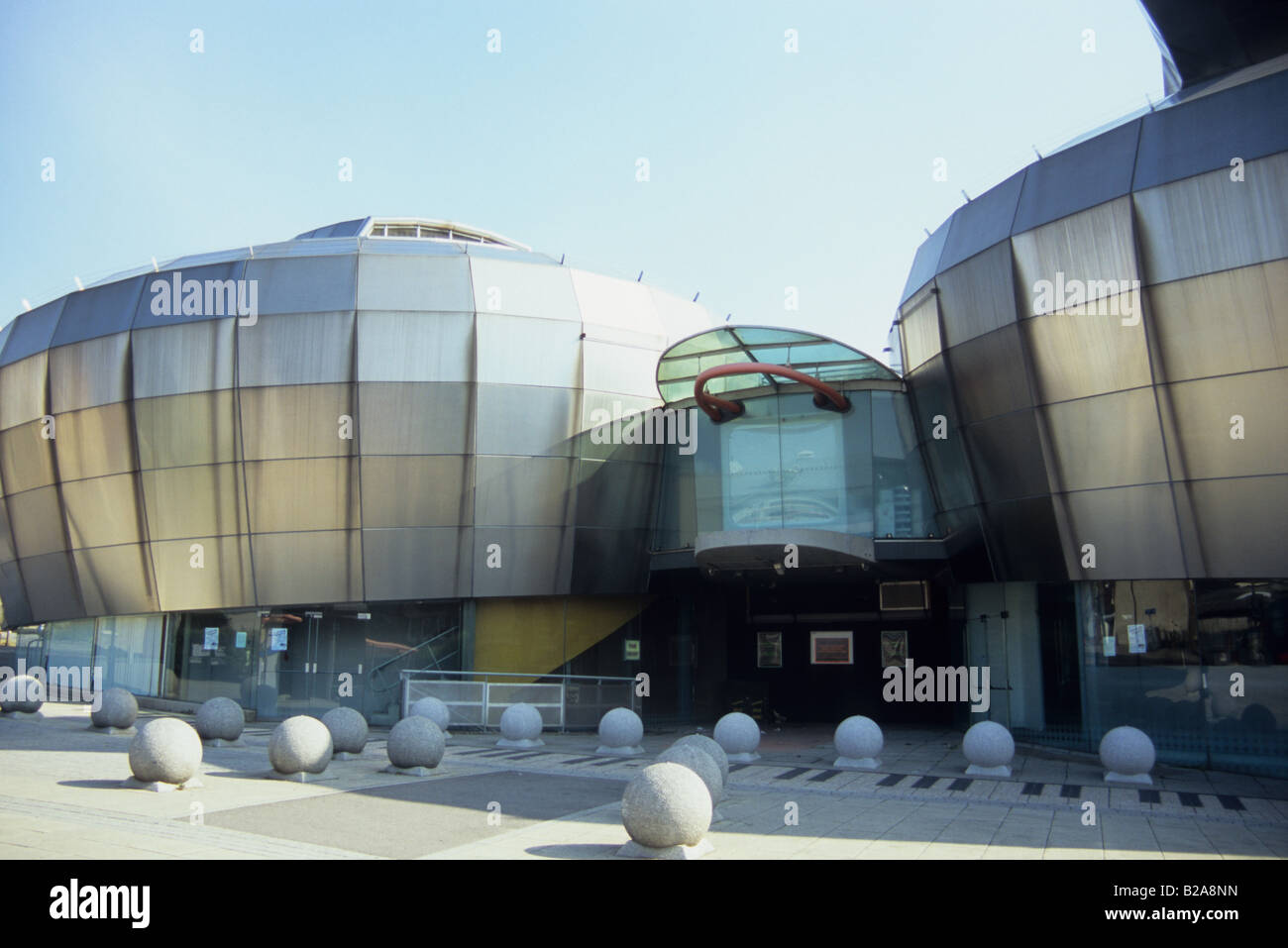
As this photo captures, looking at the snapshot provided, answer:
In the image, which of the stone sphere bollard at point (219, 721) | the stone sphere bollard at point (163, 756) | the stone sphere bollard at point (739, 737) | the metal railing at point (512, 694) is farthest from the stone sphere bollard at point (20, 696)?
the stone sphere bollard at point (739, 737)

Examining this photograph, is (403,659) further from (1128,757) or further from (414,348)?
(1128,757)

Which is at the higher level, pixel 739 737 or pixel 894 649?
pixel 894 649

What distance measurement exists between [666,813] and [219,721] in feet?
47.4

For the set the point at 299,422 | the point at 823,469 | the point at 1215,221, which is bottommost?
the point at 823,469

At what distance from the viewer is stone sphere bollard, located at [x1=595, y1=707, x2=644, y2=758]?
2155 centimetres

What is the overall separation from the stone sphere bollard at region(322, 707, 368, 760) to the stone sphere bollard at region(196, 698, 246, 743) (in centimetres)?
322

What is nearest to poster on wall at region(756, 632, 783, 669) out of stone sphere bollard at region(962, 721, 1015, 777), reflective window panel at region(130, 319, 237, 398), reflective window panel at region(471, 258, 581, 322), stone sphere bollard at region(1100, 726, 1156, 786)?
reflective window panel at region(471, 258, 581, 322)

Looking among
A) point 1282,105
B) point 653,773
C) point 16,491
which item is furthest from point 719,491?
point 16,491

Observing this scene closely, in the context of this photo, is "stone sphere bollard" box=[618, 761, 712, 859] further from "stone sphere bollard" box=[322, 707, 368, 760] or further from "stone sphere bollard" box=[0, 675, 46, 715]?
"stone sphere bollard" box=[0, 675, 46, 715]

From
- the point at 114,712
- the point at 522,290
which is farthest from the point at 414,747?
the point at 522,290

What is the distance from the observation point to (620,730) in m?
21.5

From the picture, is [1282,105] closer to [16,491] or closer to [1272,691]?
[1272,691]

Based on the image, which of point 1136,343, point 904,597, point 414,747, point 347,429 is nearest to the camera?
point 414,747

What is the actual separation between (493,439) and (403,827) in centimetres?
1758
